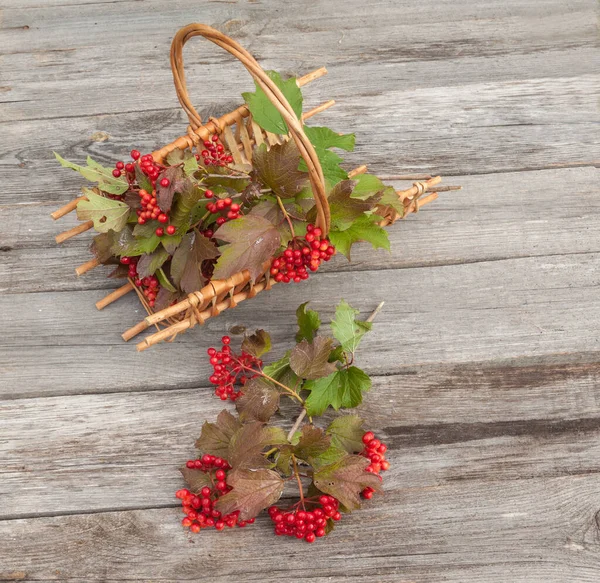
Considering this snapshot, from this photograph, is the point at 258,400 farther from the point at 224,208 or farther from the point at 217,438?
the point at 224,208

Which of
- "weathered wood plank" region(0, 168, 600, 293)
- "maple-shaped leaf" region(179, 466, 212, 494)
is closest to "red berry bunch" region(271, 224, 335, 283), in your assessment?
"weathered wood plank" region(0, 168, 600, 293)

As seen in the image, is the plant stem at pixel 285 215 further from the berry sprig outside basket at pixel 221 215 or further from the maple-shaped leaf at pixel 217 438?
the maple-shaped leaf at pixel 217 438

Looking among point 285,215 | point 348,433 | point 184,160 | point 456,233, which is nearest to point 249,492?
point 348,433

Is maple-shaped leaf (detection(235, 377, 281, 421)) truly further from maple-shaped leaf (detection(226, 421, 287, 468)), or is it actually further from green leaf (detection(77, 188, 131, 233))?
green leaf (detection(77, 188, 131, 233))

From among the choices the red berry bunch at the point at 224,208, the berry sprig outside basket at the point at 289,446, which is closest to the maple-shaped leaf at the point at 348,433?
the berry sprig outside basket at the point at 289,446

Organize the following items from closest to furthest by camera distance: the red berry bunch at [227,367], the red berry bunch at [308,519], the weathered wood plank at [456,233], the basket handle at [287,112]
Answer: the basket handle at [287,112] → the red berry bunch at [308,519] → the red berry bunch at [227,367] → the weathered wood plank at [456,233]

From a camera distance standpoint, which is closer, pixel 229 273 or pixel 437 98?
pixel 229 273

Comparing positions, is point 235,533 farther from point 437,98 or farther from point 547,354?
point 437,98

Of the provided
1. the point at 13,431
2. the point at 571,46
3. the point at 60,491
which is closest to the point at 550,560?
the point at 60,491
